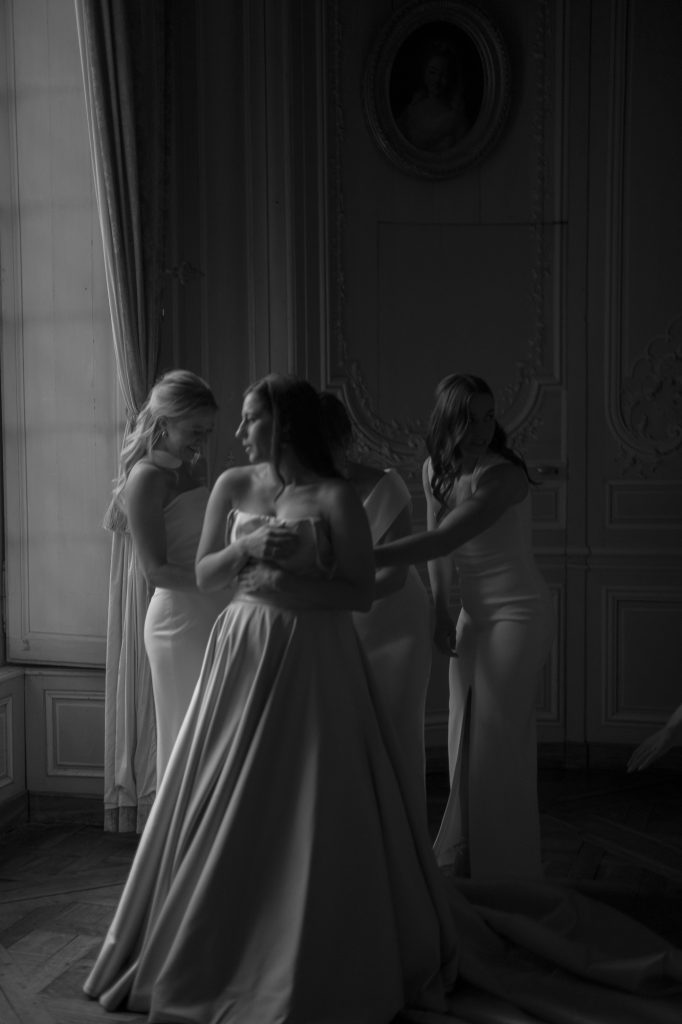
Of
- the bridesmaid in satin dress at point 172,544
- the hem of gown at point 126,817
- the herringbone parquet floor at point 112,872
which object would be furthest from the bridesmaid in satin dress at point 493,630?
the hem of gown at point 126,817

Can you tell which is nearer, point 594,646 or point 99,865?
point 99,865

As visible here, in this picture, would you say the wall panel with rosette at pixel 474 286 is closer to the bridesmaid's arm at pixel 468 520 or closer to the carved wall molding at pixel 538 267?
the carved wall molding at pixel 538 267

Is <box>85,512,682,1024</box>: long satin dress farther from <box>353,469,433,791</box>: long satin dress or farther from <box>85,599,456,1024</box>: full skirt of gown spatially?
<box>353,469,433,791</box>: long satin dress

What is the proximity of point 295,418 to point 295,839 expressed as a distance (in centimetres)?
105

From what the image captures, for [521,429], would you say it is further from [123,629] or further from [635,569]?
[123,629]

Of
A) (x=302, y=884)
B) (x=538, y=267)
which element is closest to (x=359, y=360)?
(x=538, y=267)

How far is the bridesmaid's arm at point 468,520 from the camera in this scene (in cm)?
350

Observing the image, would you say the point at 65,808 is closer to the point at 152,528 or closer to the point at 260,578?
the point at 152,528

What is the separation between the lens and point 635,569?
5402 millimetres

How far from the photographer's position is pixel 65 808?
4742mm

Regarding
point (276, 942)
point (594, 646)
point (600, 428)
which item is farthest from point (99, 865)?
point (600, 428)

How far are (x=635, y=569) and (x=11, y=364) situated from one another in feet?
9.80

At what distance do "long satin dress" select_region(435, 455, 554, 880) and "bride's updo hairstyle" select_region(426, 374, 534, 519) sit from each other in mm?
84

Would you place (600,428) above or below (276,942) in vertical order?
above
